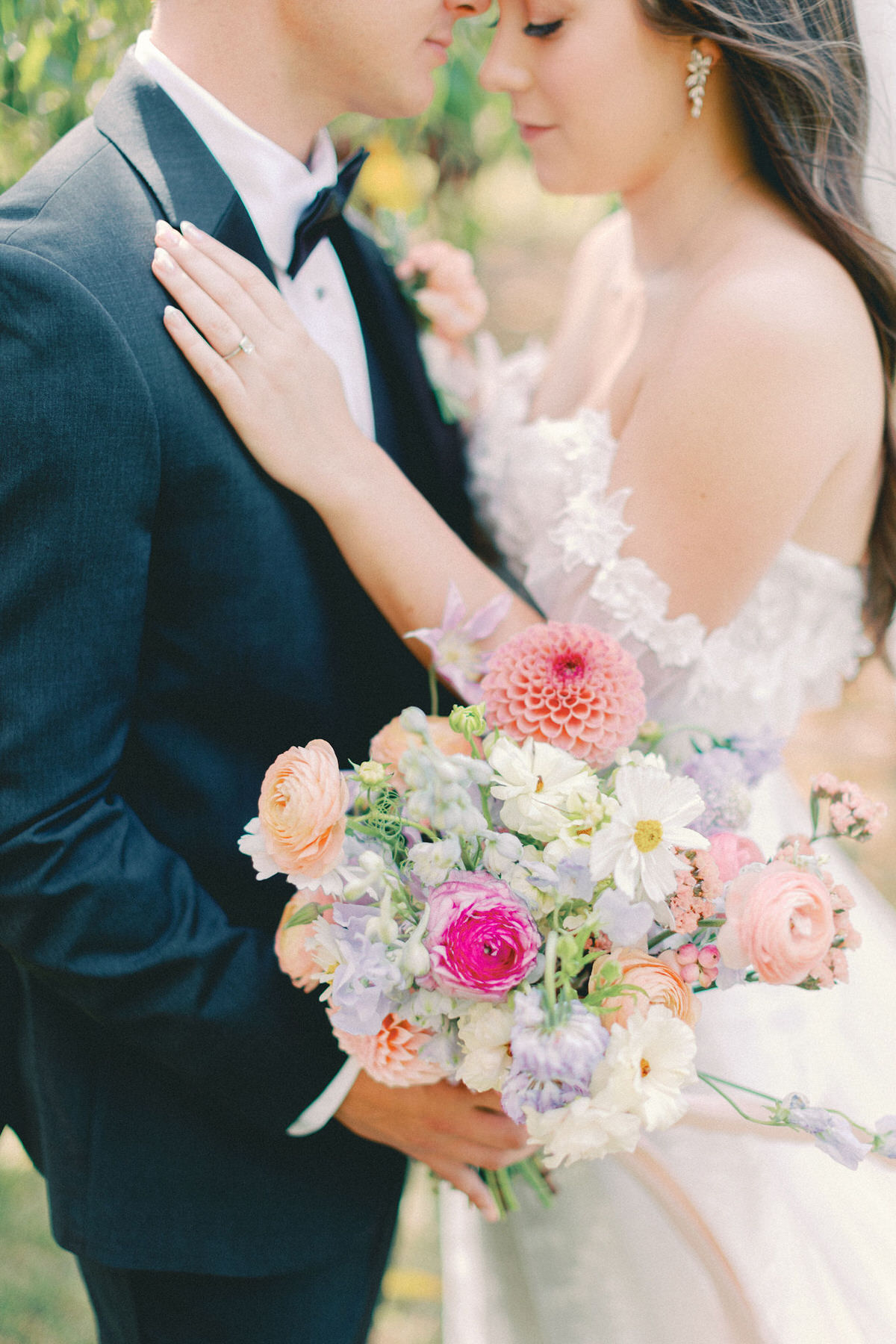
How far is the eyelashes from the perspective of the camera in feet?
5.48

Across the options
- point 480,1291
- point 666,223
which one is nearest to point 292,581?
point 666,223

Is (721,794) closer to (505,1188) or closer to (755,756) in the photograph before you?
A: (755,756)

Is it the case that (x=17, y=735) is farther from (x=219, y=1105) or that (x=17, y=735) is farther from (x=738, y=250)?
(x=738, y=250)

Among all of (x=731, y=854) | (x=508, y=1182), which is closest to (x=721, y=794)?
(x=731, y=854)

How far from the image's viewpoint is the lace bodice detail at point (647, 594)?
5.42 ft

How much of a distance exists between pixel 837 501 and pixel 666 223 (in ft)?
2.26

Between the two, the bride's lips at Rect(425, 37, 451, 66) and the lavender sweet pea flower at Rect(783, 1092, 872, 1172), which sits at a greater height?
the bride's lips at Rect(425, 37, 451, 66)

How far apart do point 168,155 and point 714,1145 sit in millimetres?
1833

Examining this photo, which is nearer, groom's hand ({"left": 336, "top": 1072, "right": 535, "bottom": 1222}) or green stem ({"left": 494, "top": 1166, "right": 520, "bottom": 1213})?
groom's hand ({"left": 336, "top": 1072, "right": 535, "bottom": 1222})

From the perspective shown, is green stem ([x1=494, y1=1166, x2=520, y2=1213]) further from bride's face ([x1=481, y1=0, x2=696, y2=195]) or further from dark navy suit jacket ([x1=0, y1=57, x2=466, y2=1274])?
bride's face ([x1=481, y1=0, x2=696, y2=195])

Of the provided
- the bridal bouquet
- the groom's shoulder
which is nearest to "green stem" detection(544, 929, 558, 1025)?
the bridal bouquet

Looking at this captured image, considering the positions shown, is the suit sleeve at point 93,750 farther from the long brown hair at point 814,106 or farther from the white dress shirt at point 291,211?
the long brown hair at point 814,106

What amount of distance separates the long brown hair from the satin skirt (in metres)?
1.12

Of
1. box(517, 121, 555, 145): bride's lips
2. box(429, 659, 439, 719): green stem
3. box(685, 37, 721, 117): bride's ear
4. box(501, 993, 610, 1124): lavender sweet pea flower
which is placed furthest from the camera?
box(517, 121, 555, 145): bride's lips
